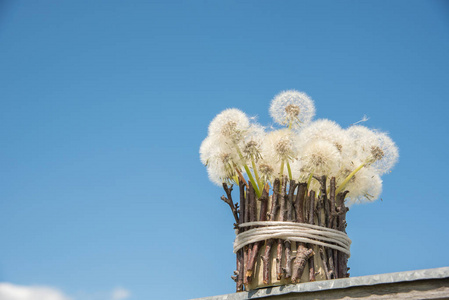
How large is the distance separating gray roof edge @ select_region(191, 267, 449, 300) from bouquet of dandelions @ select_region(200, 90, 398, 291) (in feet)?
0.13

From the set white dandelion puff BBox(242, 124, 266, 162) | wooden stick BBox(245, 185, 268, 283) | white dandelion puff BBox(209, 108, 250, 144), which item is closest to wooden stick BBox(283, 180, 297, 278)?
wooden stick BBox(245, 185, 268, 283)

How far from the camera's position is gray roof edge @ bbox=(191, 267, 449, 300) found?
5.37 ft

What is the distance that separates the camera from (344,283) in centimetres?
181

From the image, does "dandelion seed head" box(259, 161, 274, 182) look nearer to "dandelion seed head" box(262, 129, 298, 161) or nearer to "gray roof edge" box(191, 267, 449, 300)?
"dandelion seed head" box(262, 129, 298, 161)

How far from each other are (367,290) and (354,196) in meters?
0.75

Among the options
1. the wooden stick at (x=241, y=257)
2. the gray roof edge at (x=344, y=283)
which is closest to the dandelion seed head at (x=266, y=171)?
the wooden stick at (x=241, y=257)

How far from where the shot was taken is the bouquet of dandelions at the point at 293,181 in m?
2.08

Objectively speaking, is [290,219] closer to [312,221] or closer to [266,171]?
A: [312,221]

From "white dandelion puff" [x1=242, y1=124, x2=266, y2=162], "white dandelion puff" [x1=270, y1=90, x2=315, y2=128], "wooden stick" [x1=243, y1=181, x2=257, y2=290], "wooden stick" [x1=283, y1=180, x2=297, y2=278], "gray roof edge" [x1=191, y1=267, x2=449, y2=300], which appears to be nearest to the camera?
"gray roof edge" [x1=191, y1=267, x2=449, y2=300]

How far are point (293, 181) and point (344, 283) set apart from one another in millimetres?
535

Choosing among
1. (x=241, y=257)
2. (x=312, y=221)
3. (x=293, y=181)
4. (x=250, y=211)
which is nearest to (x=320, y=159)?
(x=293, y=181)

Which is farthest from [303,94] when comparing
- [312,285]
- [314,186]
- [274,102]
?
[312,285]

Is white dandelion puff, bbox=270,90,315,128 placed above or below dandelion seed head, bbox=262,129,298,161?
above

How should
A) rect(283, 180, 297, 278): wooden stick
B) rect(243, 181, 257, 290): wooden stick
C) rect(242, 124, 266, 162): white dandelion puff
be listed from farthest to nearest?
rect(242, 124, 266, 162): white dandelion puff, rect(243, 181, 257, 290): wooden stick, rect(283, 180, 297, 278): wooden stick
